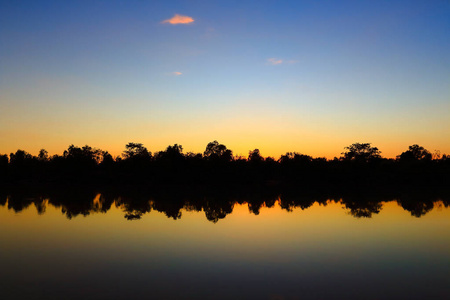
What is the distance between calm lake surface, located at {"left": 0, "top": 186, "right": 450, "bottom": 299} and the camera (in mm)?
10183

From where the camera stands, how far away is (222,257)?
46.1 ft

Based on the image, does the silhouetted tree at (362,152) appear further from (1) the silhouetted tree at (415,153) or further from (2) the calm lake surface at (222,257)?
(2) the calm lake surface at (222,257)

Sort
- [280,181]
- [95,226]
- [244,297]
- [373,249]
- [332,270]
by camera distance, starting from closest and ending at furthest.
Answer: [244,297]
[332,270]
[373,249]
[95,226]
[280,181]

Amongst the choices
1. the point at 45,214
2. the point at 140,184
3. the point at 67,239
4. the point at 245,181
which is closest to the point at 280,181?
the point at 245,181

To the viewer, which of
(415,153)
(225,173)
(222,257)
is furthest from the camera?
(415,153)

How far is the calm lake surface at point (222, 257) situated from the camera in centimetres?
1018

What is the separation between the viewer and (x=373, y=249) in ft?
52.0

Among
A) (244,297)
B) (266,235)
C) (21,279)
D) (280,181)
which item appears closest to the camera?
(244,297)

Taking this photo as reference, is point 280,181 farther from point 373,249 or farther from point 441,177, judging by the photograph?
point 373,249

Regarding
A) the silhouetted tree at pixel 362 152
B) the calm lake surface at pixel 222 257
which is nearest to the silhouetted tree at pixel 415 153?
the silhouetted tree at pixel 362 152

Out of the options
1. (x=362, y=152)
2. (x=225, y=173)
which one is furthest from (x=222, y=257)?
(x=362, y=152)

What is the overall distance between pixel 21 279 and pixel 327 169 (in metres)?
74.0

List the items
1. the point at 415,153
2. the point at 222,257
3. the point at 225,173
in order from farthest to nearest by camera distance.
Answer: the point at 415,153 → the point at 225,173 → the point at 222,257

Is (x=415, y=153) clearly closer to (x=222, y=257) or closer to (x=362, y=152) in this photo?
(x=362, y=152)
